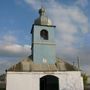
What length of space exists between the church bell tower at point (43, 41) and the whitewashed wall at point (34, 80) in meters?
1.88

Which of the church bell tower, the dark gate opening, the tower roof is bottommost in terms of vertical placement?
the dark gate opening

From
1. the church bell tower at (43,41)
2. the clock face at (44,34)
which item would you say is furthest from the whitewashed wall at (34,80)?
the clock face at (44,34)

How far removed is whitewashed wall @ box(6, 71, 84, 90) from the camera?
22.8 meters

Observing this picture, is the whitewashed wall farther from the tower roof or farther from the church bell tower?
the tower roof

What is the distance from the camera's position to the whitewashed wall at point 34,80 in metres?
22.8

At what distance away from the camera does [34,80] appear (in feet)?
76.3

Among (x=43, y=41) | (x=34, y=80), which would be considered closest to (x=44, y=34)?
(x=43, y=41)

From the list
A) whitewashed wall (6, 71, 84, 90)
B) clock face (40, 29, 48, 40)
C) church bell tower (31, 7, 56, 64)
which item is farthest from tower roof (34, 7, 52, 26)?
whitewashed wall (6, 71, 84, 90)

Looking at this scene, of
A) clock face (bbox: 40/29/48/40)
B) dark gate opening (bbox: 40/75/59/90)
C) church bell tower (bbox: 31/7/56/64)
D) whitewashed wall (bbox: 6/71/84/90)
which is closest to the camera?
whitewashed wall (bbox: 6/71/84/90)

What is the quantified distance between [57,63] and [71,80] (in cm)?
243

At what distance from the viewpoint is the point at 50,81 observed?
89.7 ft

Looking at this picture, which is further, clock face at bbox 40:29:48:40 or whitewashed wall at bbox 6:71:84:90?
clock face at bbox 40:29:48:40

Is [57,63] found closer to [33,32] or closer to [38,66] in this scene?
[38,66]

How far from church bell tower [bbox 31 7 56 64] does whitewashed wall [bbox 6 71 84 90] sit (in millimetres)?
1878
